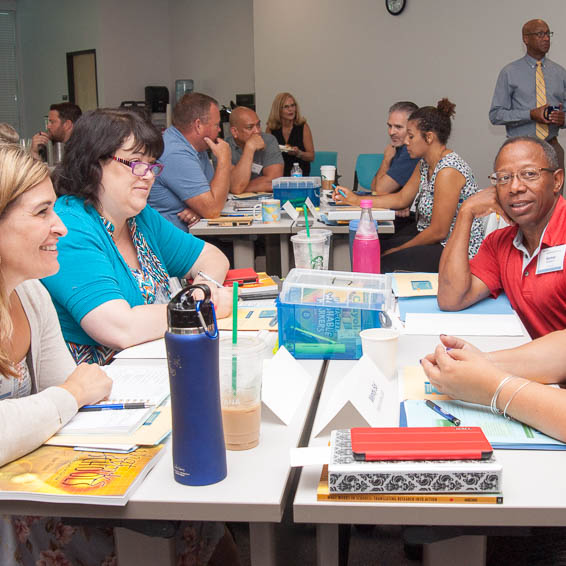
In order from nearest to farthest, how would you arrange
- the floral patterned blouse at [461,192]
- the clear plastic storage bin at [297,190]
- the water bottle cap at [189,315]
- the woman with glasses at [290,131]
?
the water bottle cap at [189,315] < the floral patterned blouse at [461,192] < the clear plastic storage bin at [297,190] < the woman with glasses at [290,131]

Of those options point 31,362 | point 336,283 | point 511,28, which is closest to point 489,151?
point 511,28

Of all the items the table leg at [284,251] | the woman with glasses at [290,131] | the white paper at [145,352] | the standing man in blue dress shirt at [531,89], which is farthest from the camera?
the woman with glasses at [290,131]

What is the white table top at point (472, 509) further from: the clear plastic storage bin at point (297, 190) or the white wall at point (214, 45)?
the white wall at point (214, 45)

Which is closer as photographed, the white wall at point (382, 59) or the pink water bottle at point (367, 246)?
the pink water bottle at point (367, 246)

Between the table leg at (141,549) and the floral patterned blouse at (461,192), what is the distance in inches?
100.0

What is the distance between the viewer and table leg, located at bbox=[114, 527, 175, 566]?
1.13 meters

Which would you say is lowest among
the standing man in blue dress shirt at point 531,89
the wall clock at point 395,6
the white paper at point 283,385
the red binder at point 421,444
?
the white paper at point 283,385

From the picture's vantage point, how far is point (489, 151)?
715cm

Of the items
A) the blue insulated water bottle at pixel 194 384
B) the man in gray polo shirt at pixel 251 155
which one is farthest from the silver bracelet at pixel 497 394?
the man in gray polo shirt at pixel 251 155

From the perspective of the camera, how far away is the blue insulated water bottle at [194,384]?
3.19ft

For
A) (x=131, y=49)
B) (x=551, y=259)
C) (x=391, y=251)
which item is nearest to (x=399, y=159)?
(x=391, y=251)

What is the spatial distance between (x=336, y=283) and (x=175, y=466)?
83cm

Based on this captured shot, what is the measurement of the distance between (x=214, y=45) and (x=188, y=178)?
5988 millimetres

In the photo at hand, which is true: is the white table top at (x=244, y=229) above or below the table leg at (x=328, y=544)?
above
